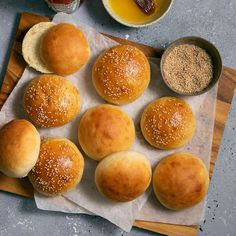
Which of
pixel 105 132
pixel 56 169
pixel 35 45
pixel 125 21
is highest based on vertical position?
pixel 125 21

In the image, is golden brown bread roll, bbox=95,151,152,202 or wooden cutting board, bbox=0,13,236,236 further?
wooden cutting board, bbox=0,13,236,236

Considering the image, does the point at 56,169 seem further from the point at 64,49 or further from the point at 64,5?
the point at 64,5

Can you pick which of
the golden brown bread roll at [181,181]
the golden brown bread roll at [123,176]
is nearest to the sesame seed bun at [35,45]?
the golden brown bread roll at [123,176]

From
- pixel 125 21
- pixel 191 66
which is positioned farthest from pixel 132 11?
pixel 191 66

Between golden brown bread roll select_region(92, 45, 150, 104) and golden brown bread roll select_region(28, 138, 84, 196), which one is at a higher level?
golden brown bread roll select_region(92, 45, 150, 104)

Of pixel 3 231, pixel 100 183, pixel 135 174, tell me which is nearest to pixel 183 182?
pixel 135 174

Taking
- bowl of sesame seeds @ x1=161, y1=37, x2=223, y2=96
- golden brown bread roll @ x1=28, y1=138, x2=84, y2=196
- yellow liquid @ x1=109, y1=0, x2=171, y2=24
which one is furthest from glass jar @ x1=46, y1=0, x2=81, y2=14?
golden brown bread roll @ x1=28, y1=138, x2=84, y2=196

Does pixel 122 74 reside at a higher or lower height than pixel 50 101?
higher

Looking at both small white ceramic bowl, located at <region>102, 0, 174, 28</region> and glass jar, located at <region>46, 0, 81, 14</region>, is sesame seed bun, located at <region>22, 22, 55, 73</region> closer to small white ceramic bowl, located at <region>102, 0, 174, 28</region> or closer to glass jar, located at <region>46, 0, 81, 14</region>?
glass jar, located at <region>46, 0, 81, 14</region>
